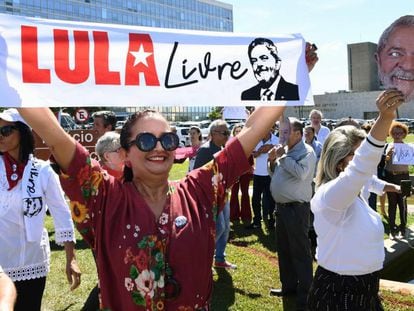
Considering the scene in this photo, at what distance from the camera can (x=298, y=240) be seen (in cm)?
489

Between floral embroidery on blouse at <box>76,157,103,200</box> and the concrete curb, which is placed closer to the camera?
floral embroidery on blouse at <box>76,157,103,200</box>

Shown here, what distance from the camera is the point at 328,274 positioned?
2961mm

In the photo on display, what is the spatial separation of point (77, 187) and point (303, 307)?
140 inches

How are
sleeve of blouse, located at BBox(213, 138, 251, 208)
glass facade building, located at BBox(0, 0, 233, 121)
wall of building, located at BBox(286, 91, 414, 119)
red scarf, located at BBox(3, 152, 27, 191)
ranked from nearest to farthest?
sleeve of blouse, located at BBox(213, 138, 251, 208), red scarf, located at BBox(3, 152, 27, 191), wall of building, located at BBox(286, 91, 414, 119), glass facade building, located at BBox(0, 0, 233, 121)

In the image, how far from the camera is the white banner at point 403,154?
743 centimetres

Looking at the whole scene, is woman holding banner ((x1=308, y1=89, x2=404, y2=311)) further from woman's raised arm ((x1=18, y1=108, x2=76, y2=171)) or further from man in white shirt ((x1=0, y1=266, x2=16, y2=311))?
man in white shirt ((x1=0, y1=266, x2=16, y2=311))

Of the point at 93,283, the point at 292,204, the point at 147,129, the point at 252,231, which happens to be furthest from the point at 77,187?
the point at 252,231

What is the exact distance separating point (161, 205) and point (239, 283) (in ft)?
12.6

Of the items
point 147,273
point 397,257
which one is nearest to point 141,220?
point 147,273

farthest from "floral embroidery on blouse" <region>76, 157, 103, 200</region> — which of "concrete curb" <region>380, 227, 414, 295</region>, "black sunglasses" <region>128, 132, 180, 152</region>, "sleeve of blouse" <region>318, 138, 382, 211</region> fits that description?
"concrete curb" <region>380, 227, 414, 295</region>

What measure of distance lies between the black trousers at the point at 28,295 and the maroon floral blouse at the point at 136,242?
133 centimetres

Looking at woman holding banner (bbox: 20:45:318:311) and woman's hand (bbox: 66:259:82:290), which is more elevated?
woman holding banner (bbox: 20:45:318:311)

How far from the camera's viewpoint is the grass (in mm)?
4914

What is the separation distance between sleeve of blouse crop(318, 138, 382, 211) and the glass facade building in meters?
58.5
